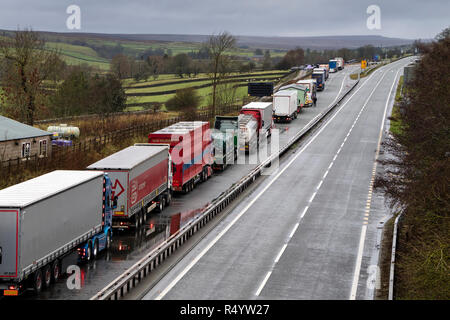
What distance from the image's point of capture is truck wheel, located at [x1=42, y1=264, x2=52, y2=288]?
1011 inches

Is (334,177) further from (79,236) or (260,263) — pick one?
(79,236)

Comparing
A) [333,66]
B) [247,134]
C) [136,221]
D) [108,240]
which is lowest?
[108,240]

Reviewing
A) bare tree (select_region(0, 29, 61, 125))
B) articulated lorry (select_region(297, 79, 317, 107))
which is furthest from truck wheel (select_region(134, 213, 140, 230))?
articulated lorry (select_region(297, 79, 317, 107))

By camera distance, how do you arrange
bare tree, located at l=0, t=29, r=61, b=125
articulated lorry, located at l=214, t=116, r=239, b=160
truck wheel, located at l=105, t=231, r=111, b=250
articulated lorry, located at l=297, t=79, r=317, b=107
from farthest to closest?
articulated lorry, located at l=297, t=79, r=317, b=107, bare tree, located at l=0, t=29, r=61, b=125, articulated lorry, located at l=214, t=116, r=239, b=160, truck wheel, located at l=105, t=231, r=111, b=250

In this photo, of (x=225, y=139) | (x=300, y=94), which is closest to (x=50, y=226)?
(x=225, y=139)

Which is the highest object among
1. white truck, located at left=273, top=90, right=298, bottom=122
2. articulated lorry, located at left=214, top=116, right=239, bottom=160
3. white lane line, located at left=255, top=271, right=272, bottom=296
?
white truck, located at left=273, top=90, right=298, bottom=122

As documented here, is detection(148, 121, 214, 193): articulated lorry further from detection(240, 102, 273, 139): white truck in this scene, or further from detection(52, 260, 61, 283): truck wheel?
detection(240, 102, 273, 139): white truck

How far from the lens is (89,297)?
83.7 feet

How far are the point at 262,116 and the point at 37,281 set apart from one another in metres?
48.8

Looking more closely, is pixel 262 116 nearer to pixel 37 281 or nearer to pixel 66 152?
pixel 66 152

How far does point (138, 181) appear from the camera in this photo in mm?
35406

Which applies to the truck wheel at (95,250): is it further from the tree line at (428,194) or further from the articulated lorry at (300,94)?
the articulated lorry at (300,94)
